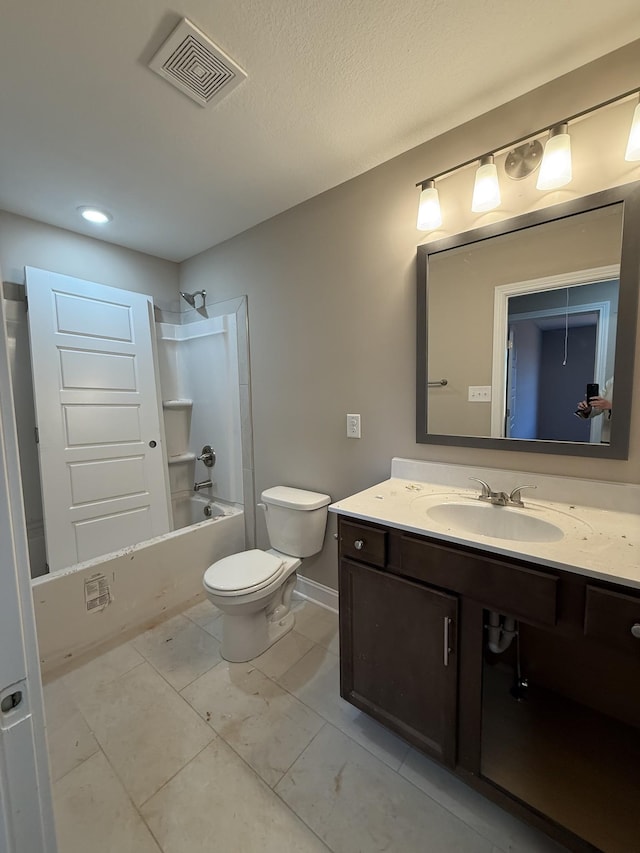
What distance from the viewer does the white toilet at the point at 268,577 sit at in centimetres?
164

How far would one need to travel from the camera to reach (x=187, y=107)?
4.30 ft

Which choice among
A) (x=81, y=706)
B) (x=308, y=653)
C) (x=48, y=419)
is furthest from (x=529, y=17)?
(x=81, y=706)

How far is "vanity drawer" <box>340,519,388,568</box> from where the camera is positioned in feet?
3.96

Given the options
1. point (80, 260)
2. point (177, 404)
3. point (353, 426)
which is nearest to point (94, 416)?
point (177, 404)

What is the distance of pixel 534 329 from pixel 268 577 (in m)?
1.59

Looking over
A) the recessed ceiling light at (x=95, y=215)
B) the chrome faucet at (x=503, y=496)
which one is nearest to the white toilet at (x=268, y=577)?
the chrome faucet at (x=503, y=496)

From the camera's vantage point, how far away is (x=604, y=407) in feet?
4.02

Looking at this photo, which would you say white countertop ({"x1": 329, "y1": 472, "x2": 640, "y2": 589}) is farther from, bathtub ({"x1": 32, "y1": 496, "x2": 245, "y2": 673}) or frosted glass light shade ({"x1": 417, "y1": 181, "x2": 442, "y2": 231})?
bathtub ({"x1": 32, "y1": 496, "x2": 245, "y2": 673})

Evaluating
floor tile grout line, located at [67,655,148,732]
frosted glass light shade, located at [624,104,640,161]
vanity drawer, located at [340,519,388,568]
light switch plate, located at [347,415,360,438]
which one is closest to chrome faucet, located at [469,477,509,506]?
vanity drawer, located at [340,519,388,568]

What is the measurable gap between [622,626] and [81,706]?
1.97 metres

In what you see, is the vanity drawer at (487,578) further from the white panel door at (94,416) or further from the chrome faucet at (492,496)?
the white panel door at (94,416)

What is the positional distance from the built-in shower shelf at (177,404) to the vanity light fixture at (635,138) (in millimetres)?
2744

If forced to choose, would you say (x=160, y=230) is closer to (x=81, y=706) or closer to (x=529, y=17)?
(x=529, y=17)

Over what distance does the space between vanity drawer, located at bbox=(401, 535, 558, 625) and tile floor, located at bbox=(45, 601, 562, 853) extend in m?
0.70
